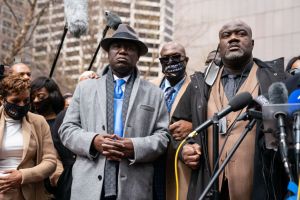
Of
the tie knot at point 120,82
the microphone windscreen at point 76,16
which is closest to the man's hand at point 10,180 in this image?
the tie knot at point 120,82

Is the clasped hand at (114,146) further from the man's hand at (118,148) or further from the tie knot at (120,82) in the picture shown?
the tie knot at (120,82)

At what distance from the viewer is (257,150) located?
12.2 ft

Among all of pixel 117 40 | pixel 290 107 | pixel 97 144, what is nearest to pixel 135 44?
pixel 117 40

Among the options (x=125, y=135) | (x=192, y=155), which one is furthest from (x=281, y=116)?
(x=125, y=135)

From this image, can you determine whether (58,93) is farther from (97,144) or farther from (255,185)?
(255,185)

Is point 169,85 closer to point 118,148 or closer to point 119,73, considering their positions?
point 119,73

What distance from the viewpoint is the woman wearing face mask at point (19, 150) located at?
4320mm

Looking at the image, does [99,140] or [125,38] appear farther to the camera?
[125,38]

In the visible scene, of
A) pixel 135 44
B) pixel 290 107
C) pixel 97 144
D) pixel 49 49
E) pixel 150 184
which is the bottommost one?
pixel 150 184

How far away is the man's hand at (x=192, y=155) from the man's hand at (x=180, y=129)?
19 centimetres

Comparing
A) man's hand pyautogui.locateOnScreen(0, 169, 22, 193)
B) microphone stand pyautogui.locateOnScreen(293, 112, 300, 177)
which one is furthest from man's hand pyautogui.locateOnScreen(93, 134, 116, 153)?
microphone stand pyautogui.locateOnScreen(293, 112, 300, 177)

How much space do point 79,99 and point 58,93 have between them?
1.40m

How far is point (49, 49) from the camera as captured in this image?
69.3 ft

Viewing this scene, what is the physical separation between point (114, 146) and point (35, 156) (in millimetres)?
1080
